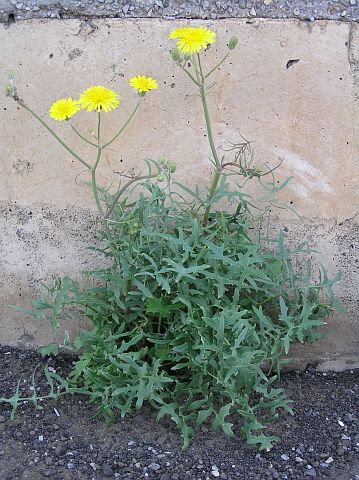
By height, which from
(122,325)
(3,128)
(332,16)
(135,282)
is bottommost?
(122,325)

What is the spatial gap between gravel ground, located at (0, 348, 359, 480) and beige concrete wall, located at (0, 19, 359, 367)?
0.49 m

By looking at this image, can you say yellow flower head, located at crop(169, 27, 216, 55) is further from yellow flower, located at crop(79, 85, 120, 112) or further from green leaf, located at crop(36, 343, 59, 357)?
green leaf, located at crop(36, 343, 59, 357)

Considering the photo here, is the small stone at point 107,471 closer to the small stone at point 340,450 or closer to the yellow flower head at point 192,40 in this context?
the small stone at point 340,450

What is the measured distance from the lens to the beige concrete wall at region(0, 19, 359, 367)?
2.27 metres

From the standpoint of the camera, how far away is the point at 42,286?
8.15 feet

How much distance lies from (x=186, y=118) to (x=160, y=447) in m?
1.05

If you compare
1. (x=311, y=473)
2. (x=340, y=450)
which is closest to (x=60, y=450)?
(x=311, y=473)

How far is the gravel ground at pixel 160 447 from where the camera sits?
2004mm

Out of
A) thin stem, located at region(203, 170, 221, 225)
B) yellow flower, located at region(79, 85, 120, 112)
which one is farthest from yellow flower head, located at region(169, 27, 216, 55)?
thin stem, located at region(203, 170, 221, 225)

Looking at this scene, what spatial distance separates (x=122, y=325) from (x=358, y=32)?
121cm

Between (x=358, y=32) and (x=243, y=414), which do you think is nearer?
(x=243, y=414)

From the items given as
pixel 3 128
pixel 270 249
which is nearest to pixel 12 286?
pixel 3 128

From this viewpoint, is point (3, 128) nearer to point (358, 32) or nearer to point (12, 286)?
point (12, 286)

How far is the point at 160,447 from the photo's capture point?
2.09 m
